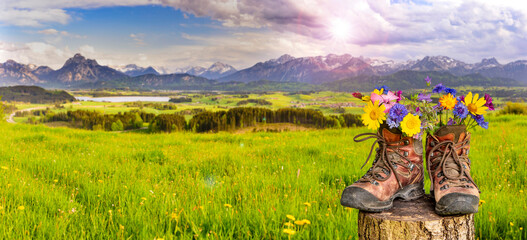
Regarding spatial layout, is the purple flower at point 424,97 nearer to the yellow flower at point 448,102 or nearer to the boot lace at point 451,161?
the yellow flower at point 448,102

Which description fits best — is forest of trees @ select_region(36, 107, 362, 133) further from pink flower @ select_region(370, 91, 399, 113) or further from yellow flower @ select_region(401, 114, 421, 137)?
yellow flower @ select_region(401, 114, 421, 137)

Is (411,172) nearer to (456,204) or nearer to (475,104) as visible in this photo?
(456,204)

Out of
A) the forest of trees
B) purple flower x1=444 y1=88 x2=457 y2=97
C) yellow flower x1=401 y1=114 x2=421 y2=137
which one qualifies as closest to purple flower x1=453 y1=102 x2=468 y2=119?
purple flower x1=444 y1=88 x2=457 y2=97

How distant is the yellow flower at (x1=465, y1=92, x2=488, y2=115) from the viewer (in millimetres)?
3148

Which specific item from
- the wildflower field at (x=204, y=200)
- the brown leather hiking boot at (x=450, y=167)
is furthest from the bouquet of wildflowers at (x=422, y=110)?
the wildflower field at (x=204, y=200)

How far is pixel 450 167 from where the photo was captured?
130 inches

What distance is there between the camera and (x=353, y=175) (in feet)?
21.7

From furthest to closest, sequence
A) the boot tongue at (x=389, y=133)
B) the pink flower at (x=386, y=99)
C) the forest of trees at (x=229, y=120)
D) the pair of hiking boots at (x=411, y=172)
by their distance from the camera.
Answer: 1. the forest of trees at (x=229, y=120)
2. the boot tongue at (x=389, y=133)
3. the pink flower at (x=386, y=99)
4. the pair of hiking boots at (x=411, y=172)

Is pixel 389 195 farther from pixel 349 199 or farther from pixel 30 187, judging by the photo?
pixel 30 187

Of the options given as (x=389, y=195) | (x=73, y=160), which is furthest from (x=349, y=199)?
(x=73, y=160)

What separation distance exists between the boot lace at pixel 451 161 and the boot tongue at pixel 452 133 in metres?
0.05

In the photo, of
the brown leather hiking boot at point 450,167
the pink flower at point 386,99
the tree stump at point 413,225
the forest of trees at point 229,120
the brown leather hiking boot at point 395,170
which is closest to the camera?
the tree stump at point 413,225

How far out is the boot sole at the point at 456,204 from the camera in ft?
9.03

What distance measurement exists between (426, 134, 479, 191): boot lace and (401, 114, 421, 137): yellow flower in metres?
0.50
